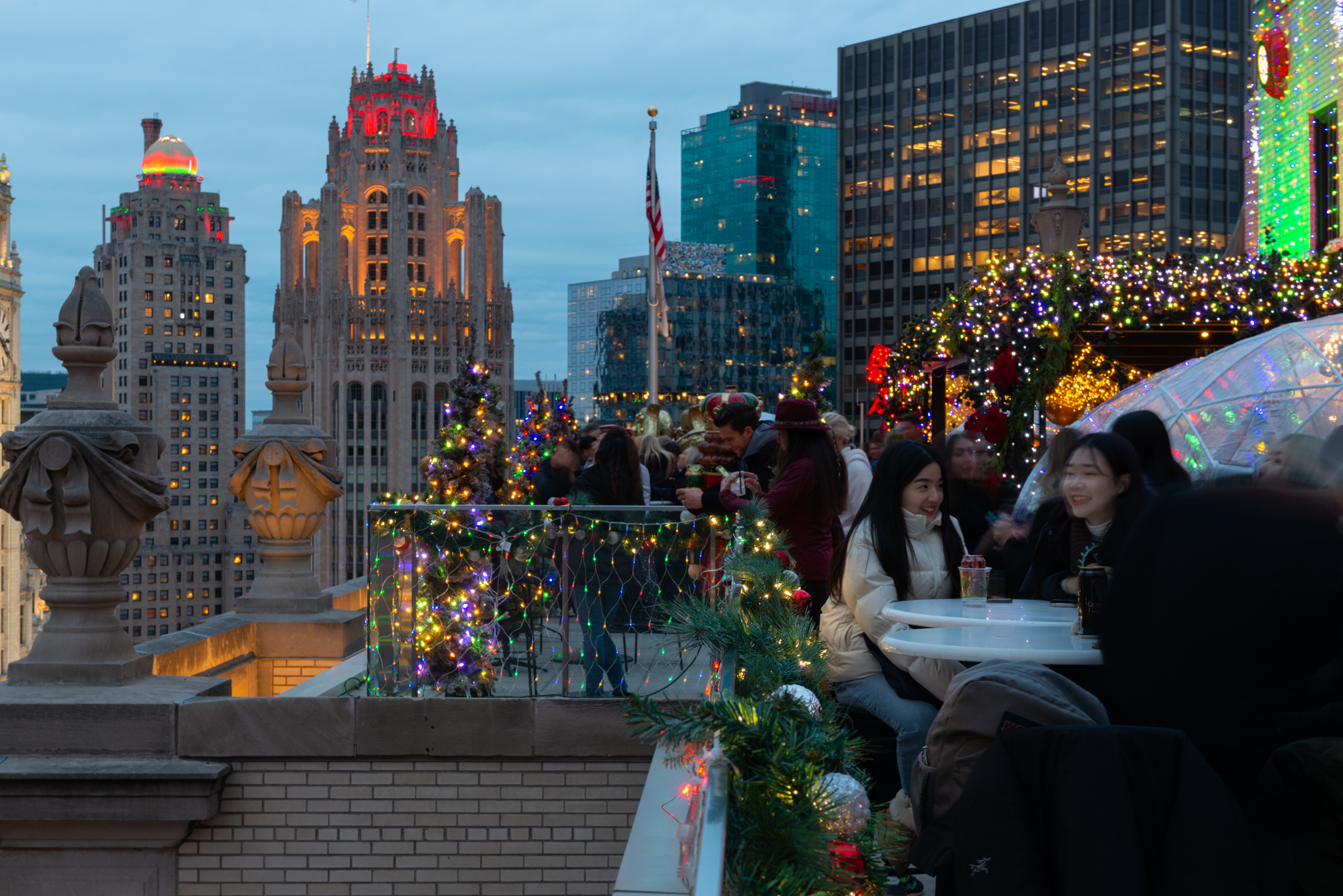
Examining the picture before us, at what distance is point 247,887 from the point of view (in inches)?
261

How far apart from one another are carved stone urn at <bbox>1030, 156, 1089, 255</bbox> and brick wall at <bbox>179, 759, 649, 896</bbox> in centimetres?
1341

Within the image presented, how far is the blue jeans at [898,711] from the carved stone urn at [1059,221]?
1389cm

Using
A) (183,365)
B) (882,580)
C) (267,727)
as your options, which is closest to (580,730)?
(267,727)

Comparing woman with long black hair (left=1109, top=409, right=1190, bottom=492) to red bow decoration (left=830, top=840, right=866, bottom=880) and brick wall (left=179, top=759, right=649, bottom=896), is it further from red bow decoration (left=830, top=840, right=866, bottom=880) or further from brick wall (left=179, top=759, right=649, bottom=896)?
brick wall (left=179, top=759, right=649, bottom=896)

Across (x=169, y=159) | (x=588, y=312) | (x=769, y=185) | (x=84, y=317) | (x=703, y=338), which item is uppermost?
(x=769, y=185)

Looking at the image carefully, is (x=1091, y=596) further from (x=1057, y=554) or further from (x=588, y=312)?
(x=588, y=312)

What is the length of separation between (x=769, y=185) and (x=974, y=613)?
151111 mm

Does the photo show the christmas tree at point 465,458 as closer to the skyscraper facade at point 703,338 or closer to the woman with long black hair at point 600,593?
the woman with long black hair at point 600,593

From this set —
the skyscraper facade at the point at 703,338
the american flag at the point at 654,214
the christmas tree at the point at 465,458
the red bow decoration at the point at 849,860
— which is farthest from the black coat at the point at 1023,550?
the skyscraper facade at the point at 703,338

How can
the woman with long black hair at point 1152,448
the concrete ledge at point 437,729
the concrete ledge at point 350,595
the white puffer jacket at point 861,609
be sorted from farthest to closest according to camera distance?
the concrete ledge at point 350,595 < the concrete ledge at point 437,729 < the white puffer jacket at point 861,609 < the woman with long black hair at point 1152,448

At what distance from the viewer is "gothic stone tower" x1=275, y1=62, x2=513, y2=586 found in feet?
302

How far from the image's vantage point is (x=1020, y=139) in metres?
89.5

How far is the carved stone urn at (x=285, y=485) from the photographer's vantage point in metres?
9.94

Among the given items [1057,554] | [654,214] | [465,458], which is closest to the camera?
[1057,554]
